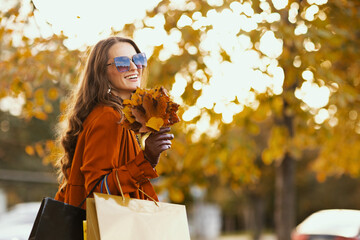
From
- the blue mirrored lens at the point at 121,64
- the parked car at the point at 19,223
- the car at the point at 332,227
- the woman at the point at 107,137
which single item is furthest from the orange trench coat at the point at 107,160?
the car at the point at 332,227

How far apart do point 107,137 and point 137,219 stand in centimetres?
37

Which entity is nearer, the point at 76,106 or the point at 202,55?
the point at 76,106

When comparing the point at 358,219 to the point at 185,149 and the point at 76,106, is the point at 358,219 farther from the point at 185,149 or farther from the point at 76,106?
the point at 76,106

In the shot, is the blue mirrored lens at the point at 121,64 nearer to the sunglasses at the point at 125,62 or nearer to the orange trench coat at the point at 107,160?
the sunglasses at the point at 125,62

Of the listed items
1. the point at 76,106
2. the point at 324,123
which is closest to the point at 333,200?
the point at 324,123

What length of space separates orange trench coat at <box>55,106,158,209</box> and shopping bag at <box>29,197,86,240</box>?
12 centimetres

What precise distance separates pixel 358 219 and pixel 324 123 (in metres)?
2.18

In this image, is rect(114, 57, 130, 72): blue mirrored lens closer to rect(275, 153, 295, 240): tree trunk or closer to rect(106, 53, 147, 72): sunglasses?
rect(106, 53, 147, 72): sunglasses

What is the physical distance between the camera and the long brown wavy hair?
97.6 inches

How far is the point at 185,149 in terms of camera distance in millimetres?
6531

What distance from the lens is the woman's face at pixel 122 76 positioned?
8.38 feet

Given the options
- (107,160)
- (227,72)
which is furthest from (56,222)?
(227,72)

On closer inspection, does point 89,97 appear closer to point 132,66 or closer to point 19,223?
point 132,66

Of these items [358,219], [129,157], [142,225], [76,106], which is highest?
[76,106]
